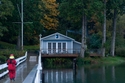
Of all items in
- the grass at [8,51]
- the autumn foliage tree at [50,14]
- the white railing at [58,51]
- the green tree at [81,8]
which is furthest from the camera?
the autumn foliage tree at [50,14]

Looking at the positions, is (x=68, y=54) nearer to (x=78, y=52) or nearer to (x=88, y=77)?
(x=78, y=52)

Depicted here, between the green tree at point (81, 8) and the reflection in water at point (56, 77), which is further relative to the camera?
the green tree at point (81, 8)

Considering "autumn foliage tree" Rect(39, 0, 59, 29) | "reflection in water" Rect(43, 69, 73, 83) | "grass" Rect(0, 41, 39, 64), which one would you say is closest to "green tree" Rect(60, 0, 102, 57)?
"grass" Rect(0, 41, 39, 64)

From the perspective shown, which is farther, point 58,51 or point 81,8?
point 58,51

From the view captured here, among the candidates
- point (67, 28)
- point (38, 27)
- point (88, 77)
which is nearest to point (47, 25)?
point (67, 28)

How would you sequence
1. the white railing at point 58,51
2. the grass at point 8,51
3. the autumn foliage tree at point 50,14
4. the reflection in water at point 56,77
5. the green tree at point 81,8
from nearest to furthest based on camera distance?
the grass at point 8,51 → the reflection in water at point 56,77 → the green tree at point 81,8 → the white railing at point 58,51 → the autumn foliage tree at point 50,14

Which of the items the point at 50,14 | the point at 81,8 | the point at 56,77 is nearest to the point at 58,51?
the point at 81,8

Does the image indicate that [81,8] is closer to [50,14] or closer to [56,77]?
[50,14]

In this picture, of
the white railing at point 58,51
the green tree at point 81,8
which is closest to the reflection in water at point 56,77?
the white railing at point 58,51

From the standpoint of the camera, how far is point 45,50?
60.6m

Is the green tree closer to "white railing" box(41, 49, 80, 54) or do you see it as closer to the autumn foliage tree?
"white railing" box(41, 49, 80, 54)

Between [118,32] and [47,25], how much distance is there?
49.4 feet

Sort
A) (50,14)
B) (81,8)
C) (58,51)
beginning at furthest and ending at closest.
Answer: (50,14), (58,51), (81,8)

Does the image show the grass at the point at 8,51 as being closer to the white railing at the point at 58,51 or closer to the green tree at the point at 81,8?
the white railing at the point at 58,51
